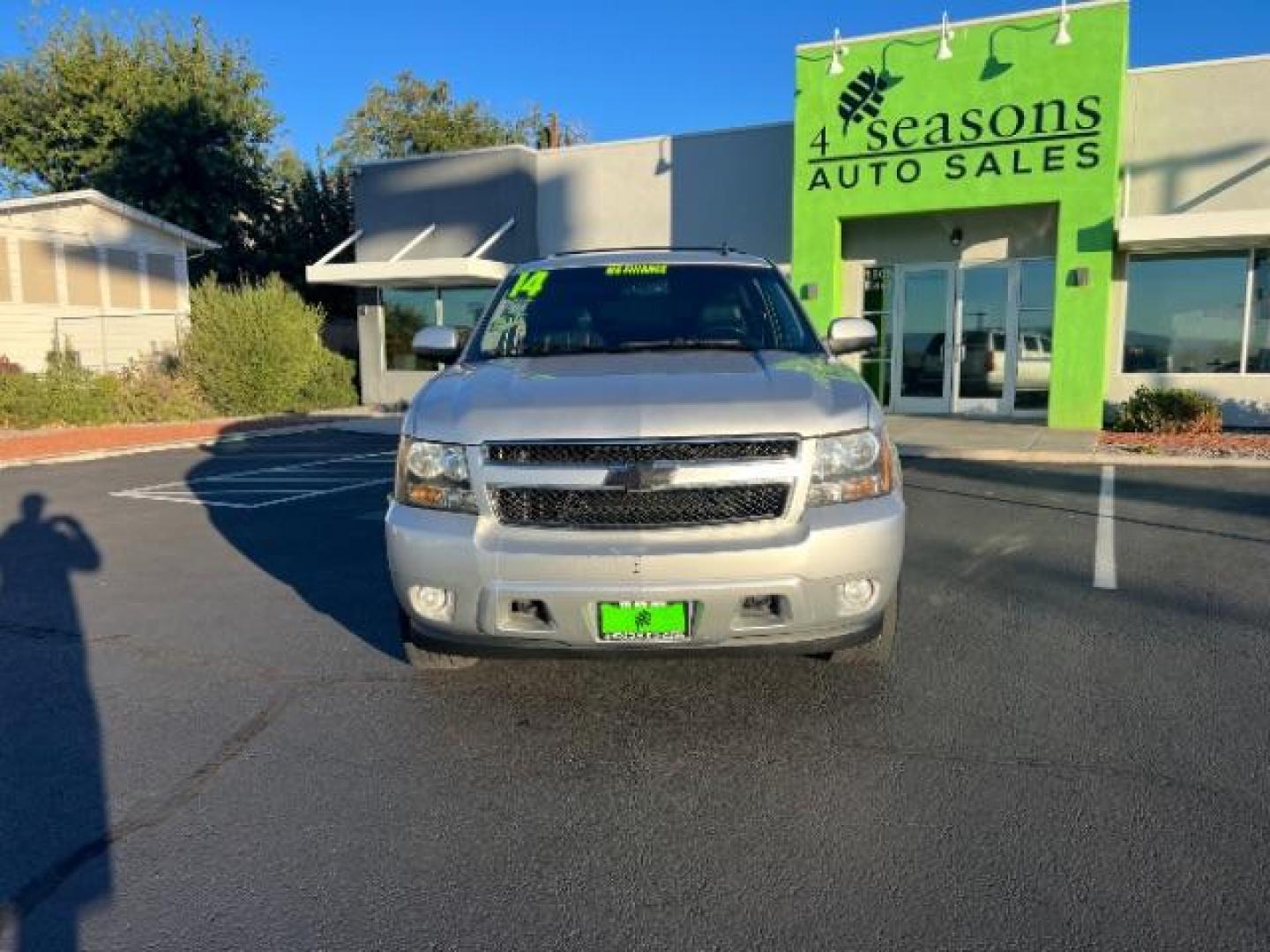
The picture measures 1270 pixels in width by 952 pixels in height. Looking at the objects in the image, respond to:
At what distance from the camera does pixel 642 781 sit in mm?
3289

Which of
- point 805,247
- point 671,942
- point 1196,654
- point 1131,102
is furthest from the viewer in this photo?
point 805,247

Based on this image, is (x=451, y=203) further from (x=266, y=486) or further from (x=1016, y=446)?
(x=1016, y=446)

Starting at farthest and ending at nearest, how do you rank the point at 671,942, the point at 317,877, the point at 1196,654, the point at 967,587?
the point at 967,587
the point at 1196,654
the point at 317,877
the point at 671,942

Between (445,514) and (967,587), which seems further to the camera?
(967,587)

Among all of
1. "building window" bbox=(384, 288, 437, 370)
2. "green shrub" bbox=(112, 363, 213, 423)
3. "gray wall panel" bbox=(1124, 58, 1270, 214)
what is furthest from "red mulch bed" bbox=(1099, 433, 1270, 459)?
"green shrub" bbox=(112, 363, 213, 423)

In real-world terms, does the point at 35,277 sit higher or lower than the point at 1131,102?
lower

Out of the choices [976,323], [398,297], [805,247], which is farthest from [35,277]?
[976,323]

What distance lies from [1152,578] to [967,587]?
1.20 metres

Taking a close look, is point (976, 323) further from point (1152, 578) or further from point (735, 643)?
point (735, 643)

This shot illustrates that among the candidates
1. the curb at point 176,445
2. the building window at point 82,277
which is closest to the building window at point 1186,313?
the curb at point 176,445

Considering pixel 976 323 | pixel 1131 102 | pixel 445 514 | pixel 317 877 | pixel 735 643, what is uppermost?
pixel 1131 102

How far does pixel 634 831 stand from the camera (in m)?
2.96

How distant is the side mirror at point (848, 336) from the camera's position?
496 cm

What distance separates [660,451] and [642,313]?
1699 millimetres
